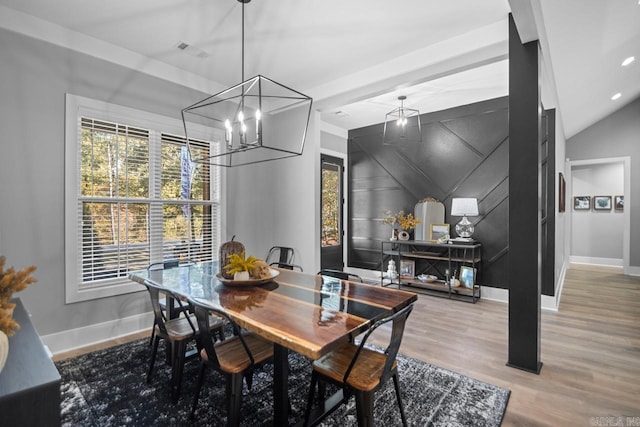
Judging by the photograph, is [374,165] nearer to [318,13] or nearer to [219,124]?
[219,124]

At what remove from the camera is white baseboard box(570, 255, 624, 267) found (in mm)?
7543

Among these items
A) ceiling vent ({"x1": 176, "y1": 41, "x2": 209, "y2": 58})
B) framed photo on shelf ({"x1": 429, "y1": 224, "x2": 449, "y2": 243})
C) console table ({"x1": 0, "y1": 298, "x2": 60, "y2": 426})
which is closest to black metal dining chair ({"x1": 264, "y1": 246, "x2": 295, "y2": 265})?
framed photo on shelf ({"x1": 429, "y1": 224, "x2": 449, "y2": 243})

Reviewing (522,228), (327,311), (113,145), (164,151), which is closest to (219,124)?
(164,151)

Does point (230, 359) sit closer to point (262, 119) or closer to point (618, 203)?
point (262, 119)

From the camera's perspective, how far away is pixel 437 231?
5039 millimetres

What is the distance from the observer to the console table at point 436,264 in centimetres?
461

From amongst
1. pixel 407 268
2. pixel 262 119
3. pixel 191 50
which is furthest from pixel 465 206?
pixel 191 50

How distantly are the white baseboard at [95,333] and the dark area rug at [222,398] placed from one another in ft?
1.02

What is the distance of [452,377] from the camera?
2.45 m

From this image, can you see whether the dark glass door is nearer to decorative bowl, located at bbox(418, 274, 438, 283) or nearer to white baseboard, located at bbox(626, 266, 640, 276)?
decorative bowl, located at bbox(418, 274, 438, 283)

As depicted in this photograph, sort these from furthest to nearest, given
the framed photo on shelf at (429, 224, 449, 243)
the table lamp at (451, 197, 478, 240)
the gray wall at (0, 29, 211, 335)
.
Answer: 1. the framed photo on shelf at (429, 224, 449, 243)
2. the table lamp at (451, 197, 478, 240)
3. the gray wall at (0, 29, 211, 335)

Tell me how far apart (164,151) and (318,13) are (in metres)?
2.39

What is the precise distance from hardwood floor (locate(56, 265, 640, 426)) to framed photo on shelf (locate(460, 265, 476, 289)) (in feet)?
1.00

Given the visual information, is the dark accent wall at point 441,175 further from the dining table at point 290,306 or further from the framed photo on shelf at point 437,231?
the dining table at point 290,306
